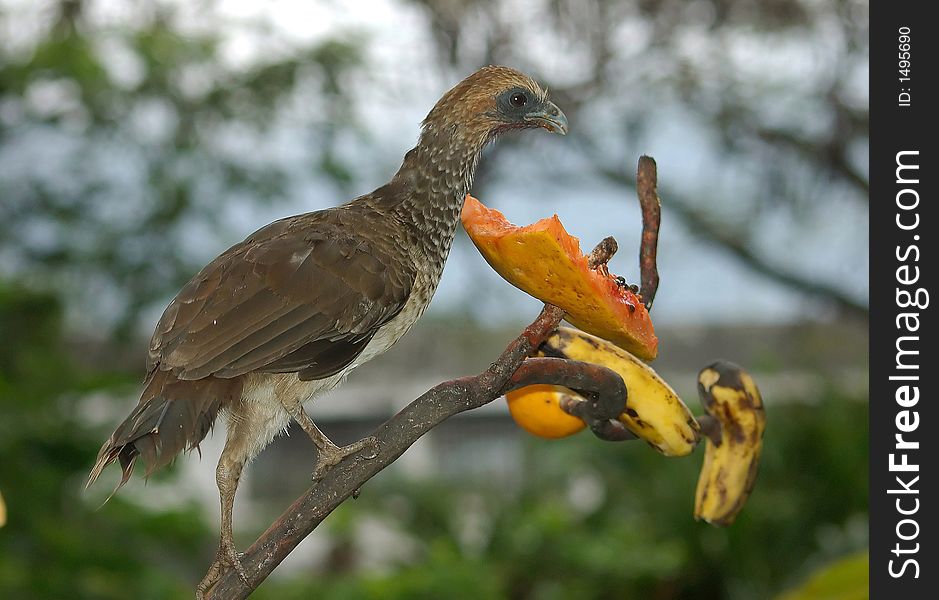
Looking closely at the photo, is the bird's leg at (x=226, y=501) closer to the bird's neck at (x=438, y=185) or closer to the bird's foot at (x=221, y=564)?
the bird's foot at (x=221, y=564)

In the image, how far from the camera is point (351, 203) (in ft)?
4.57

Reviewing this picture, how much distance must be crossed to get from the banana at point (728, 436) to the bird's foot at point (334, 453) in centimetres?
53

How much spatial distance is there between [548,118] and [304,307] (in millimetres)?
389

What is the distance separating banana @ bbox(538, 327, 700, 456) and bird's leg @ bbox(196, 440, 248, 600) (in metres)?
0.41

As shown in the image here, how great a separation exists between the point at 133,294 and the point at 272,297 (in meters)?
3.90

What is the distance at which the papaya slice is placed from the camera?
998 mm

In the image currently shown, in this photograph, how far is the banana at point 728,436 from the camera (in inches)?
55.6

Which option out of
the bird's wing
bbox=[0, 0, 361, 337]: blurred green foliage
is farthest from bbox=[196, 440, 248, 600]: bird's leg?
bbox=[0, 0, 361, 337]: blurred green foliage

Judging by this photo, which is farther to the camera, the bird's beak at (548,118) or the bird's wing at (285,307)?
the bird's beak at (548,118)

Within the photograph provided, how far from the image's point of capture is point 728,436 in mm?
1445

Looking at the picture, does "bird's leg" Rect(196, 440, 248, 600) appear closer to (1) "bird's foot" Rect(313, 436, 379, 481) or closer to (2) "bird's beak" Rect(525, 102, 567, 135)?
(1) "bird's foot" Rect(313, 436, 379, 481)
